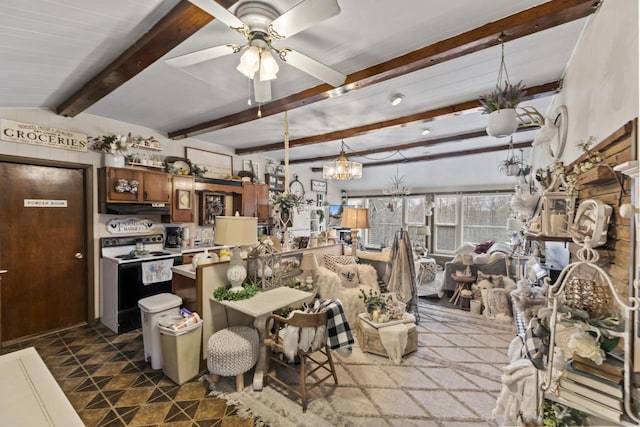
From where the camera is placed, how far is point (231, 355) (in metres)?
2.29

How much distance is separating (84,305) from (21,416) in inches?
146

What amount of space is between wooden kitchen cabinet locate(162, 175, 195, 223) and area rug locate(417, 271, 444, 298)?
14.4 ft

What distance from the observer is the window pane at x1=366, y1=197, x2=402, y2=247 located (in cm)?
841

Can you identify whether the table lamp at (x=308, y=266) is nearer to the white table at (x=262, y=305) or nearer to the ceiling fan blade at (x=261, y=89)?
the white table at (x=262, y=305)

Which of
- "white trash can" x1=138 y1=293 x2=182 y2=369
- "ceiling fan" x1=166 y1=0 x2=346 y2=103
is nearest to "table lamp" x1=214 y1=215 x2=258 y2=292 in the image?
"white trash can" x1=138 y1=293 x2=182 y2=369

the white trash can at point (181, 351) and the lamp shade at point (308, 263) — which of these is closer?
the white trash can at point (181, 351)

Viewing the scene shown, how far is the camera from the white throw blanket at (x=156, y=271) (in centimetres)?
360

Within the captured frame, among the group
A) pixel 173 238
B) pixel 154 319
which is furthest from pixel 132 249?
pixel 154 319

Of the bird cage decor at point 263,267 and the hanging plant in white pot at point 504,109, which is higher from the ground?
the hanging plant in white pot at point 504,109

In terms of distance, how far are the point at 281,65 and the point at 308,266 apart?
7.26 feet

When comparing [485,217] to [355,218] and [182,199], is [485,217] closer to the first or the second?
[355,218]

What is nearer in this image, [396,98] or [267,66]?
[267,66]

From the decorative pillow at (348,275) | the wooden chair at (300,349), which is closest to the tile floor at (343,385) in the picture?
the wooden chair at (300,349)

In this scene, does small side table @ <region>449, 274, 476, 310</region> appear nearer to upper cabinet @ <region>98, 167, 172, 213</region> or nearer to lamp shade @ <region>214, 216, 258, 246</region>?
lamp shade @ <region>214, 216, 258, 246</region>
